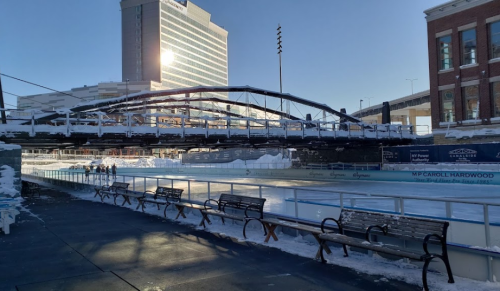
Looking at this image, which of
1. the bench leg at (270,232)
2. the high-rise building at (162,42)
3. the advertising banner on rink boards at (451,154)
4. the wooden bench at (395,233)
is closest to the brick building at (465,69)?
the advertising banner on rink boards at (451,154)

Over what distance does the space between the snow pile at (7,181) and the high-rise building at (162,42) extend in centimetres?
14005

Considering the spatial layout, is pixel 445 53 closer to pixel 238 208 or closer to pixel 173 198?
pixel 173 198

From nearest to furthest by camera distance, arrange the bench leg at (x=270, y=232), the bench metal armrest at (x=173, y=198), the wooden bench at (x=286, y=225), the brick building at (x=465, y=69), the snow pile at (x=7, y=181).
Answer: the wooden bench at (x=286, y=225)
the bench leg at (x=270, y=232)
the bench metal armrest at (x=173, y=198)
the snow pile at (x=7, y=181)
the brick building at (x=465, y=69)

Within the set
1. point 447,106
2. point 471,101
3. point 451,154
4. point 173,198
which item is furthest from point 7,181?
point 471,101

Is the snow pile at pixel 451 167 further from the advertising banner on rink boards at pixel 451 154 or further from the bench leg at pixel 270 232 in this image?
the bench leg at pixel 270 232

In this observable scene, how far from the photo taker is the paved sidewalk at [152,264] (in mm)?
6188

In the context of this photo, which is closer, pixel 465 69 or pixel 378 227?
pixel 378 227

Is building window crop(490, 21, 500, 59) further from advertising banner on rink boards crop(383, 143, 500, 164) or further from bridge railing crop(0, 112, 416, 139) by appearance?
bridge railing crop(0, 112, 416, 139)

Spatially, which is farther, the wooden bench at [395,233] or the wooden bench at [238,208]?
the wooden bench at [238,208]

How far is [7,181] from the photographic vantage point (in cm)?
1675

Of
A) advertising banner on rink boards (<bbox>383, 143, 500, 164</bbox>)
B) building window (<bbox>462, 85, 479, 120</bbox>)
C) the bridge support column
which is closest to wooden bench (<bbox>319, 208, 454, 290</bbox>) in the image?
advertising banner on rink boards (<bbox>383, 143, 500, 164</bbox>)

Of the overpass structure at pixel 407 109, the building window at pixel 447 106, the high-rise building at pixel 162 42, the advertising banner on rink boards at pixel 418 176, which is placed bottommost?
the advertising banner on rink boards at pixel 418 176

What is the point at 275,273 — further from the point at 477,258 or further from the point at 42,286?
the point at 42,286

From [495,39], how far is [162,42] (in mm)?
136419
